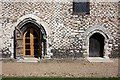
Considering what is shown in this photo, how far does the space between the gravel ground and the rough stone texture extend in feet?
2.94

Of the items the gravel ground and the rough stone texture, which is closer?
the gravel ground

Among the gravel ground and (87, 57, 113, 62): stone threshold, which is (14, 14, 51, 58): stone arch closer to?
the gravel ground

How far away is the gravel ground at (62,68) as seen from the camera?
1262 cm

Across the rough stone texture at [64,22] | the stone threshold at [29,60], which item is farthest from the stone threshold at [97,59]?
the stone threshold at [29,60]

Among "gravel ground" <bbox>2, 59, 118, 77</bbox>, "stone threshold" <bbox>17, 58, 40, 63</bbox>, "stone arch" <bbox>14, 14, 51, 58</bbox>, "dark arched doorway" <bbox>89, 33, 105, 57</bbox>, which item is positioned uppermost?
"stone arch" <bbox>14, 14, 51, 58</bbox>

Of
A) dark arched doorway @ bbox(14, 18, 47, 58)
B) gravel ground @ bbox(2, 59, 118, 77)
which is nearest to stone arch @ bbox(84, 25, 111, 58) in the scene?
gravel ground @ bbox(2, 59, 118, 77)

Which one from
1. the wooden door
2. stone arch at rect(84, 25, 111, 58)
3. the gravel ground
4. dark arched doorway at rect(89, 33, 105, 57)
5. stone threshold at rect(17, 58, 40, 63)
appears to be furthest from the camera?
dark arched doorway at rect(89, 33, 105, 57)

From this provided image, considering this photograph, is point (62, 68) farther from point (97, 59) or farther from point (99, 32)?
point (99, 32)

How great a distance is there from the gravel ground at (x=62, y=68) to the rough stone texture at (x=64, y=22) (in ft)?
2.94

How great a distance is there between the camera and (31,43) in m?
16.3

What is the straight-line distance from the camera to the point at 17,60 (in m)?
15.5

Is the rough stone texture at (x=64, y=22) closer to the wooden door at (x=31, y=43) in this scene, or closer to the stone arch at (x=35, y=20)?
the stone arch at (x=35, y=20)

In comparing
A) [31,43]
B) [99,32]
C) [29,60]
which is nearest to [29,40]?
[31,43]

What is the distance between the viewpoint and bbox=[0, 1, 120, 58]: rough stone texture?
51.6 ft
